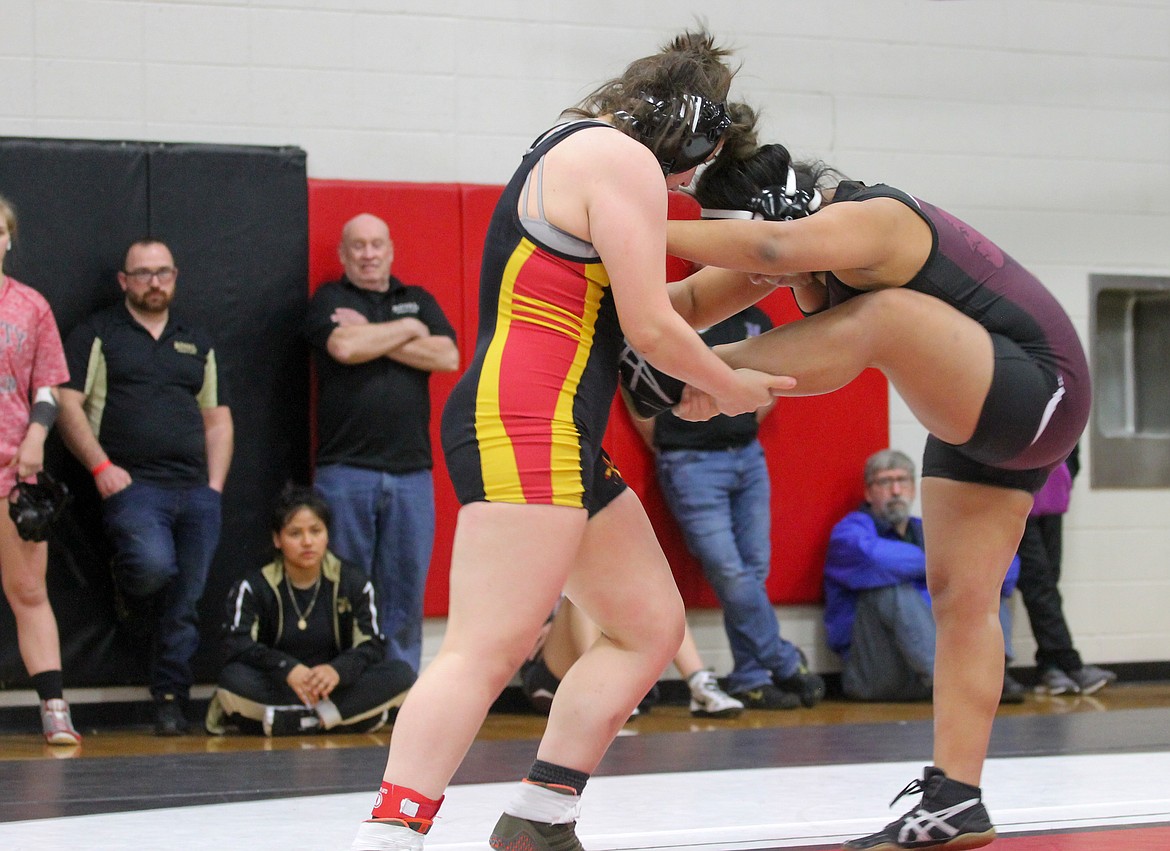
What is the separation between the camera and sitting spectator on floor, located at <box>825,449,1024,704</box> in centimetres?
545

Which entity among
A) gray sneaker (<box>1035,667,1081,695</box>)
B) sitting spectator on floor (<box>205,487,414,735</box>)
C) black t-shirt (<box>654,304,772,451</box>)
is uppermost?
black t-shirt (<box>654,304,772,451</box>)

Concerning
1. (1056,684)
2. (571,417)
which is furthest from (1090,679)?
(571,417)

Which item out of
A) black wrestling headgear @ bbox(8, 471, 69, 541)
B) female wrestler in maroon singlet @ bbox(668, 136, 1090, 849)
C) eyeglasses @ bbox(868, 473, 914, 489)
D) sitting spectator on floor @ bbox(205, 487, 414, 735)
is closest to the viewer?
female wrestler in maroon singlet @ bbox(668, 136, 1090, 849)

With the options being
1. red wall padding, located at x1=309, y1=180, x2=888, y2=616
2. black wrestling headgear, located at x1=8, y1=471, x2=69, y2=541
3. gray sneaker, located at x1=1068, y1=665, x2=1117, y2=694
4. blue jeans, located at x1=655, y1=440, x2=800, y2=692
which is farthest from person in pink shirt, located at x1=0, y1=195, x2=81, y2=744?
gray sneaker, located at x1=1068, y1=665, x2=1117, y2=694

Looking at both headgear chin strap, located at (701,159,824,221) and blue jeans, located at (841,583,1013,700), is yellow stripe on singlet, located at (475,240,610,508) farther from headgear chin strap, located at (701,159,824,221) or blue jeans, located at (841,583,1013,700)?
blue jeans, located at (841,583,1013,700)

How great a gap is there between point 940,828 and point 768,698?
2.93 m

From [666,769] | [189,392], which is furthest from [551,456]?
[189,392]

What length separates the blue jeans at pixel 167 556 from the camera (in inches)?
186

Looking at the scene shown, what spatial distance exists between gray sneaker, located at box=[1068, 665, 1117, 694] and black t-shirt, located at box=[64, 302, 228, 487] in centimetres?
362

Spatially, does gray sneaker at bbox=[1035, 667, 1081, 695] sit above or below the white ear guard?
below

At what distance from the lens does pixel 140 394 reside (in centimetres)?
482

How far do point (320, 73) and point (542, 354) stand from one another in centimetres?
367

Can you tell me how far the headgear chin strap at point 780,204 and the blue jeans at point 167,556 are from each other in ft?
9.79

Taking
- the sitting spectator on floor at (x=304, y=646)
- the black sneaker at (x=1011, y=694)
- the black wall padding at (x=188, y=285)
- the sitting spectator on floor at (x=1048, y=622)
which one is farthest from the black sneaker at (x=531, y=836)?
the sitting spectator on floor at (x=1048, y=622)
